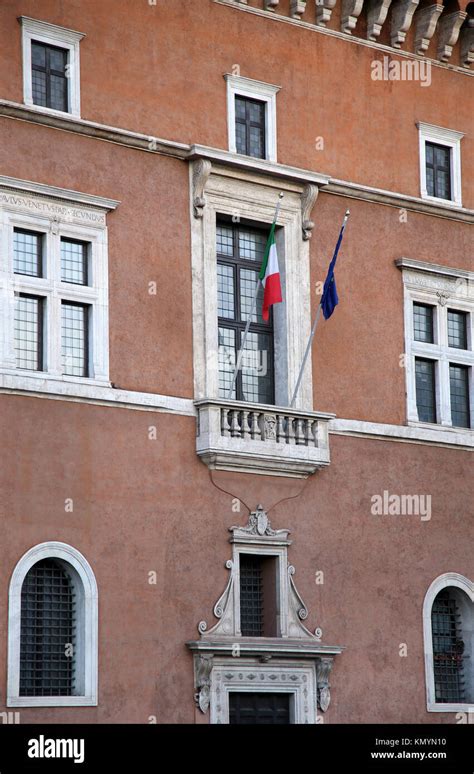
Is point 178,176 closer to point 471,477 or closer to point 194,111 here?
point 194,111

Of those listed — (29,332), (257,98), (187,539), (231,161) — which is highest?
(257,98)

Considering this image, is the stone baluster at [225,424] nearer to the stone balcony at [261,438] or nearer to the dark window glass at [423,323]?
the stone balcony at [261,438]

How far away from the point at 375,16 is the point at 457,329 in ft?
16.5

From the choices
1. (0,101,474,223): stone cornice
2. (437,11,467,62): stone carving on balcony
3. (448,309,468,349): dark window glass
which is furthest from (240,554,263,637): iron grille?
(437,11,467,62): stone carving on balcony

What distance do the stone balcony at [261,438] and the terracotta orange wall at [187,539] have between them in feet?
0.65

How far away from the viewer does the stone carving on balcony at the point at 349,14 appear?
2673 centimetres

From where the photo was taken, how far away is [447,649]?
26.3 m

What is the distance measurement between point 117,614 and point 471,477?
23.3ft

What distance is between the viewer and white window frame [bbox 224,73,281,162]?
25031mm

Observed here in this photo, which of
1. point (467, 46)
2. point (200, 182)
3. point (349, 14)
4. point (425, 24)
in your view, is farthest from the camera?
point (467, 46)

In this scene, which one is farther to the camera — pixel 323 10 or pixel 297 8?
pixel 323 10

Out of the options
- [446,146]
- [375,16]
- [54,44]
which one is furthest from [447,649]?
[54,44]

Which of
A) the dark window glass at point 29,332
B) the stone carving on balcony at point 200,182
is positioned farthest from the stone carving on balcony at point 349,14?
the dark window glass at point 29,332

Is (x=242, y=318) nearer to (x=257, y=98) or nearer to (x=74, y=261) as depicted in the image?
(x=74, y=261)
